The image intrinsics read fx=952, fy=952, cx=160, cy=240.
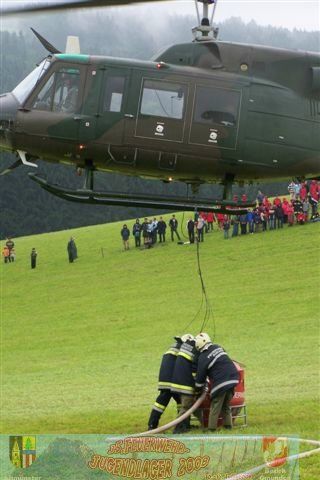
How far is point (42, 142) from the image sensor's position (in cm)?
1462

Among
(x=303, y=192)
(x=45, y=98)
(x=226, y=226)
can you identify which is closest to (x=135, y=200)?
(x=45, y=98)

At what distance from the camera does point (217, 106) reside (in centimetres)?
1447

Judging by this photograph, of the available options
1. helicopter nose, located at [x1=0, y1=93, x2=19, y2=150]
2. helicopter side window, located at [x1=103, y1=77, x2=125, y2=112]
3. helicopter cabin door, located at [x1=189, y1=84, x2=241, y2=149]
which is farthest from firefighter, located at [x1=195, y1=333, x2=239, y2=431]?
helicopter nose, located at [x1=0, y1=93, x2=19, y2=150]

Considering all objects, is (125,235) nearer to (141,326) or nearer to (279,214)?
(279,214)

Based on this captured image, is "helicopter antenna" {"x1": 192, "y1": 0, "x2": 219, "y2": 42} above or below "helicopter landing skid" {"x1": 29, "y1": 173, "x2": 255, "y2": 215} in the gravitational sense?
above

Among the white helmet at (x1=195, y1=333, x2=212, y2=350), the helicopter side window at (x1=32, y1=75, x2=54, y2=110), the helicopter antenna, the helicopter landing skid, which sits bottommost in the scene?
the white helmet at (x1=195, y1=333, x2=212, y2=350)

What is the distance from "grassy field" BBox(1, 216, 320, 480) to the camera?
18.3 meters

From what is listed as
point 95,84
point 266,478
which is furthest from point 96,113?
point 266,478

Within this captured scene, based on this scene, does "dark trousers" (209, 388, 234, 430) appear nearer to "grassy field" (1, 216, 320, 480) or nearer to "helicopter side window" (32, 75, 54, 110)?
"grassy field" (1, 216, 320, 480)

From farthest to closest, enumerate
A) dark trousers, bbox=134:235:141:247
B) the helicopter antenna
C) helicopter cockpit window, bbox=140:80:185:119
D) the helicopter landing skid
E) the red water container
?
dark trousers, bbox=134:235:141:247 → the red water container → the helicopter antenna → helicopter cockpit window, bbox=140:80:185:119 → the helicopter landing skid

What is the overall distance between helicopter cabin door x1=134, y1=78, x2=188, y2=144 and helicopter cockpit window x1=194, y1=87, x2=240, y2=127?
0.80 feet

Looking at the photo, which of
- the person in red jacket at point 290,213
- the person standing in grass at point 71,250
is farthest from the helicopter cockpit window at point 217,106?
the person standing in grass at point 71,250

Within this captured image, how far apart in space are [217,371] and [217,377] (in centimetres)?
10

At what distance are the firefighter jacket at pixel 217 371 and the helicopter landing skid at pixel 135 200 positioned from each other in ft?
8.03
